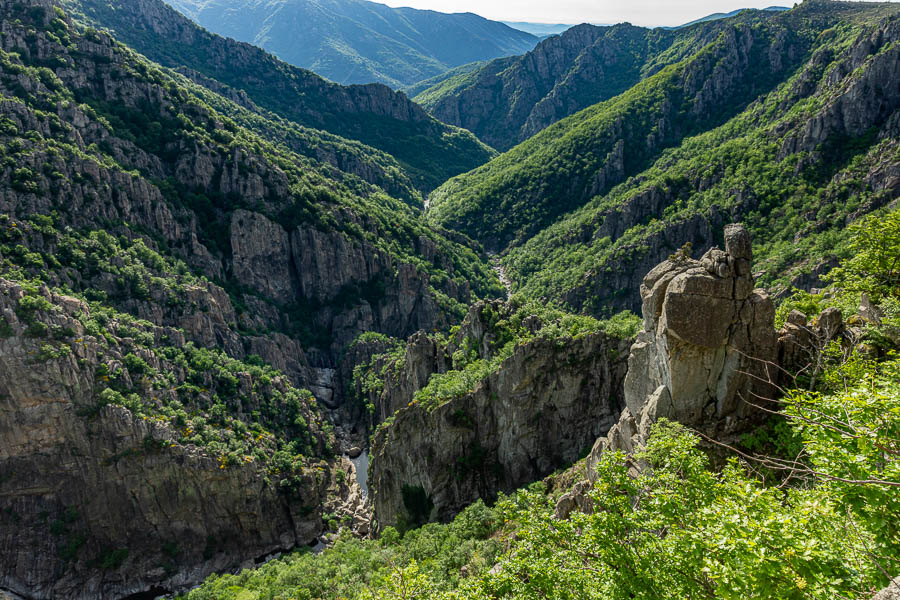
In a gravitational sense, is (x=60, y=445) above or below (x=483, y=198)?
below

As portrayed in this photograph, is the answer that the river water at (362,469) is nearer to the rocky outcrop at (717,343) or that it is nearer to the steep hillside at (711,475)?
the steep hillside at (711,475)

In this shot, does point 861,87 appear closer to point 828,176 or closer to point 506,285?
point 828,176

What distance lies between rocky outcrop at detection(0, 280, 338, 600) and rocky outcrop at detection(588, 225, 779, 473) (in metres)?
61.2

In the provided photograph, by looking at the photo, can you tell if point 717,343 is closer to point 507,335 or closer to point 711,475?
point 711,475

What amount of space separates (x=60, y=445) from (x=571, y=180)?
144150mm

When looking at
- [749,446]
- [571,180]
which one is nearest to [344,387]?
[749,446]

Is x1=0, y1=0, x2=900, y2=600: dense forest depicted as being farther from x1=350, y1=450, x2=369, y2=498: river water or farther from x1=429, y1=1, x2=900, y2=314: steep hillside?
x1=429, y1=1, x2=900, y2=314: steep hillside

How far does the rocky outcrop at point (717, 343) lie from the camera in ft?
78.5

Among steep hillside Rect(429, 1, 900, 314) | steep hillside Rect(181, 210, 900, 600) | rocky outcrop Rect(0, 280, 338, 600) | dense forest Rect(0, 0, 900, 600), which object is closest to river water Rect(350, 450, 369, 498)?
dense forest Rect(0, 0, 900, 600)

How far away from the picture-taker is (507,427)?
50562 millimetres

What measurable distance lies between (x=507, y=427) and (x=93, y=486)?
5321cm

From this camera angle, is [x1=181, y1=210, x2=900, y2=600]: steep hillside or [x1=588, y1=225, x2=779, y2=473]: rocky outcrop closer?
[x1=181, y1=210, x2=900, y2=600]: steep hillside

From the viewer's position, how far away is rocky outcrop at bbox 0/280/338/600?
59781 mm

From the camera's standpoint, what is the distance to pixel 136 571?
6319cm
